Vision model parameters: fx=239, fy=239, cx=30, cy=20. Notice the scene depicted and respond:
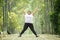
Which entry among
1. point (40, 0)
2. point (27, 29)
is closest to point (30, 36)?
point (27, 29)

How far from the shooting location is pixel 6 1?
4355 millimetres

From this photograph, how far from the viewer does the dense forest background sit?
4242 mm

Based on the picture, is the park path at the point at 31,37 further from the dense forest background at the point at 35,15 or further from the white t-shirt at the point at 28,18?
the white t-shirt at the point at 28,18

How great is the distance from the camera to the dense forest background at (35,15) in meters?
4.24

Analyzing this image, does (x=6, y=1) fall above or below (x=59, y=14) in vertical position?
above

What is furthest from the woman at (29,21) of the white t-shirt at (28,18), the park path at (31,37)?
the park path at (31,37)

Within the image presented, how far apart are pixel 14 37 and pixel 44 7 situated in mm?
770

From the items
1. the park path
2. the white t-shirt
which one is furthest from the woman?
the park path

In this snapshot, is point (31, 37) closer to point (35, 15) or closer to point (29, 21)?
point (29, 21)

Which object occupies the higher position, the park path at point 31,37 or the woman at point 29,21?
the woman at point 29,21

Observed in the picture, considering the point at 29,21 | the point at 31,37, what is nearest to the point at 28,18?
the point at 29,21

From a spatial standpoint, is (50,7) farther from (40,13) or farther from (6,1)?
(6,1)

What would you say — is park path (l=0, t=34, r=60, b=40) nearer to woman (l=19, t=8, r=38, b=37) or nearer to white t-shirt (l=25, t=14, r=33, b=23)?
woman (l=19, t=8, r=38, b=37)

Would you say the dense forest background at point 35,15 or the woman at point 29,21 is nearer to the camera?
the woman at point 29,21
